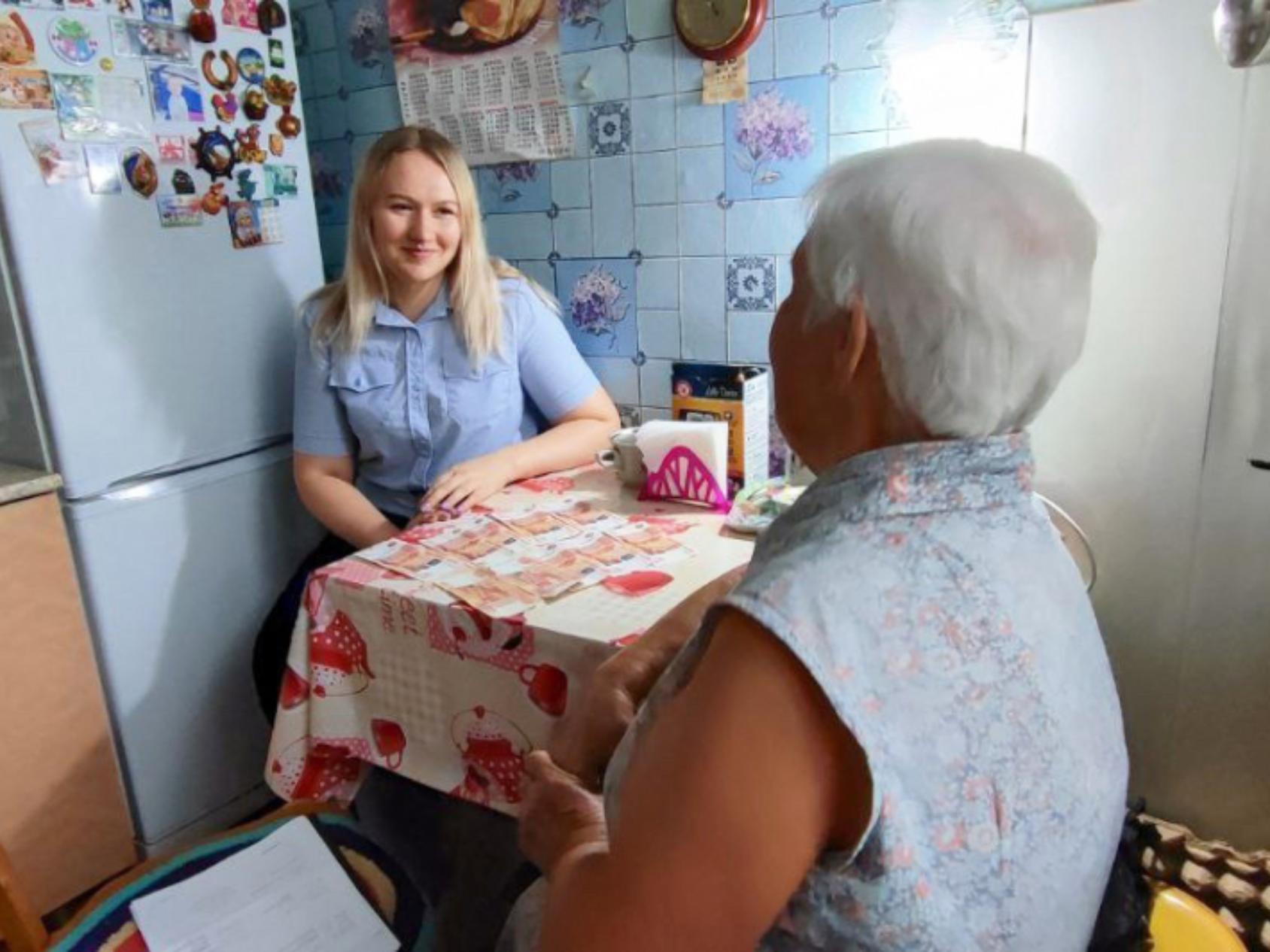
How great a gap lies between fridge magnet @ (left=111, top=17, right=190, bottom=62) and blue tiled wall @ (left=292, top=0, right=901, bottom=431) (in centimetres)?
50

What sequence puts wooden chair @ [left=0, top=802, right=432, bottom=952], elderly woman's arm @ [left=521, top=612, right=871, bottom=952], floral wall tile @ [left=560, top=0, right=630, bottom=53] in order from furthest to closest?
floral wall tile @ [left=560, top=0, right=630, bottom=53]
wooden chair @ [left=0, top=802, right=432, bottom=952]
elderly woman's arm @ [left=521, top=612, right=871, bottom=952]

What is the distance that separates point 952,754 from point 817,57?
1.35 metres

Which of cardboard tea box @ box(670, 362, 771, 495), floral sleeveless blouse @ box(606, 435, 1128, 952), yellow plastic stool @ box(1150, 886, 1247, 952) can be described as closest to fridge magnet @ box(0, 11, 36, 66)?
cardboard tea box @ box(670, 362, 771, 495)

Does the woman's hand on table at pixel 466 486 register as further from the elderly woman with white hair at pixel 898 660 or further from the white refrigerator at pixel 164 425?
the elderly woman with white hair at pixel 898 660

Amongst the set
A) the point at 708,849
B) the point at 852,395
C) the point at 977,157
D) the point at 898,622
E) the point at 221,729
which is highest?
the point at 977,157

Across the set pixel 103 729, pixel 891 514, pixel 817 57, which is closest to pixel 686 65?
pixel 817 57

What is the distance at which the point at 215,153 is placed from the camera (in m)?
1.73

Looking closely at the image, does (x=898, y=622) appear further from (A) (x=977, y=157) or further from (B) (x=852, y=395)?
(A) (x=977, y=157)

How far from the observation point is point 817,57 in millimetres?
1598

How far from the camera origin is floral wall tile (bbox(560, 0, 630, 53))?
177cm

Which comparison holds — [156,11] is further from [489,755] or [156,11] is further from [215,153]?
[489,755]

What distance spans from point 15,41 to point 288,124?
1.60ft

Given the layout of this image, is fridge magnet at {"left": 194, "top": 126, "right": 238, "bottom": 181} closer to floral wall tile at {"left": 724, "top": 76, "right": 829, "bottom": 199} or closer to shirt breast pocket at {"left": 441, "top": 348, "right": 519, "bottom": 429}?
shirt breast pocket at {"left": 441, "top": 348, "right": 519, "bottom": 429}

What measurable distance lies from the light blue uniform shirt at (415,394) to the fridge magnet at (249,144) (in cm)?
32
